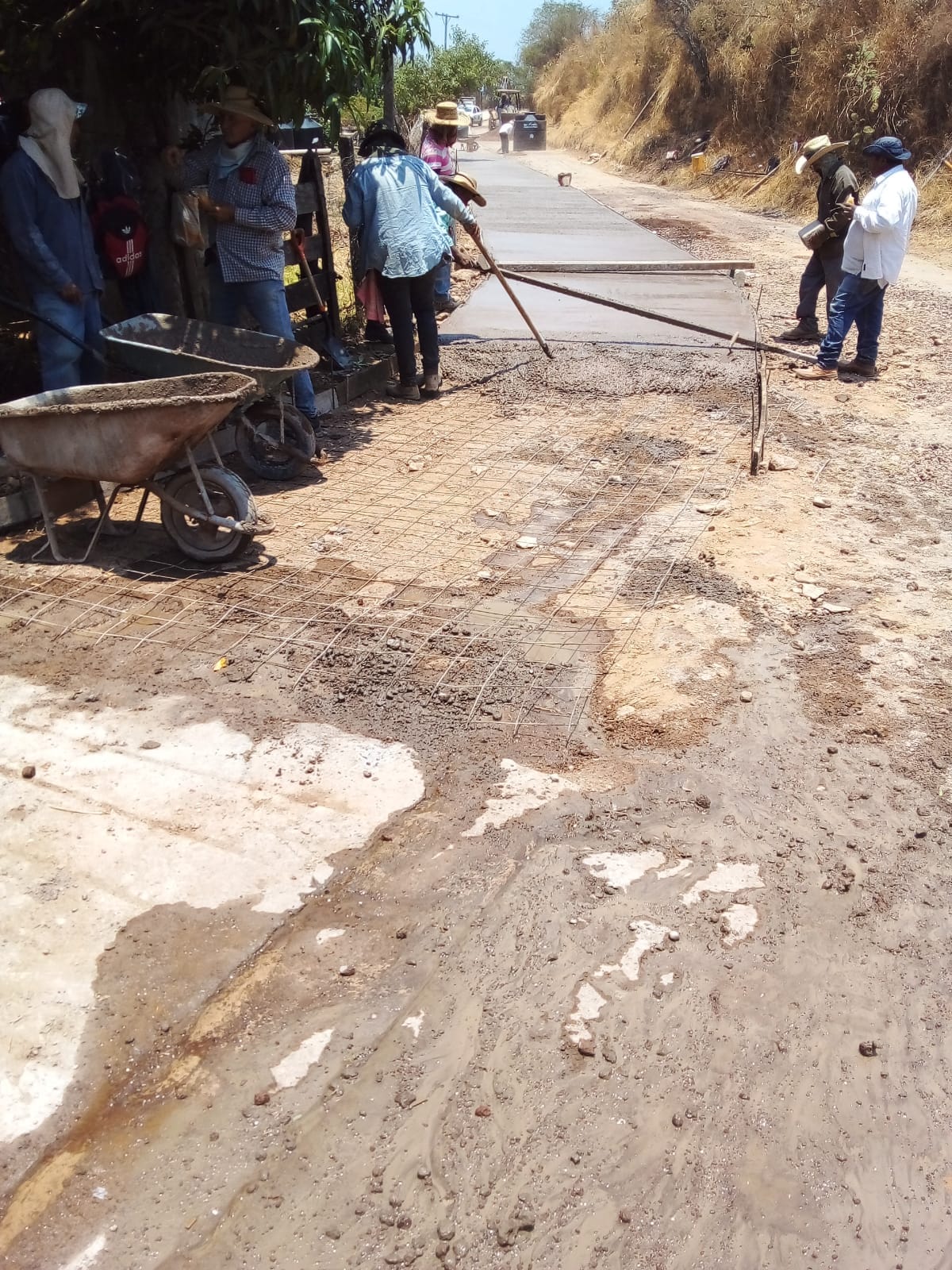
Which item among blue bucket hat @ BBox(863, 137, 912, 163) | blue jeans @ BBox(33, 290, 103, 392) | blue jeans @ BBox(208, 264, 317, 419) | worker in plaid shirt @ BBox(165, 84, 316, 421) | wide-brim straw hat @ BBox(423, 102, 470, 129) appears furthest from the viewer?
wide-brim straw hat @ BBox(423, 102, 470, 129)

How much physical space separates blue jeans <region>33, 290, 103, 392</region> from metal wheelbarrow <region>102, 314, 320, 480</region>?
21 cm

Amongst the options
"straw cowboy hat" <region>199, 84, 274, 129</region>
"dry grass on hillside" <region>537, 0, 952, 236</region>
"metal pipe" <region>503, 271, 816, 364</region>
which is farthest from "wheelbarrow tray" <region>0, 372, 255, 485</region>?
"dry grass on hillside" <region>537, 0, 952, 236</region>

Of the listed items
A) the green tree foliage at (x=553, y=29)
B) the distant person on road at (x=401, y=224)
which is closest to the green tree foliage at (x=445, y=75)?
the distant person on road at (x=401, y=224)

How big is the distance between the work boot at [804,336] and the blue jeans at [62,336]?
582cm

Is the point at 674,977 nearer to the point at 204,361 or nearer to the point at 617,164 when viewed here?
the point at 204,361

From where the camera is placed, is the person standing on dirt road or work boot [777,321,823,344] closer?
the person standing on dirt road

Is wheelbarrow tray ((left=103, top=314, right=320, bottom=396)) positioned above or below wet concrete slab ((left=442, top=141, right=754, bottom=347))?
above

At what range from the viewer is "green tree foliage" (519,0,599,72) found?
69.6m

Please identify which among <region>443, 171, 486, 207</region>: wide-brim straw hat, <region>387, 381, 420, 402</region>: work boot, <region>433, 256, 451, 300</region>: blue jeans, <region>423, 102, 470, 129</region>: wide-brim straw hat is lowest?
<region>387, 381, 420, 402</region>: work boot

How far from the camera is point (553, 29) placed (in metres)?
71.2

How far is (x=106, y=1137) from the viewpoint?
88.0 inches

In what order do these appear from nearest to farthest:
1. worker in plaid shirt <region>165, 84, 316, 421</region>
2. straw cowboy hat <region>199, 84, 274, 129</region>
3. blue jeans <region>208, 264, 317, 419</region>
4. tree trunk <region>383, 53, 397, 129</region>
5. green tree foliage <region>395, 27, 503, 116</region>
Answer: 1. straw cowboy hat <region>199, 84, 274, 129</region>
2. worker in plaid shirt <region>165, 84, 316, 421</region>
3. blue jeans <region>208, 264, 317, 419</region>
4. tree trunk <region>383, 53, 397, 129</region>
5. green tree foliage <region>395, 27, 503, 116</region>

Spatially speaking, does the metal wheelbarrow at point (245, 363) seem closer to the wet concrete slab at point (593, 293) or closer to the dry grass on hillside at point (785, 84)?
the wet concrete slab at point (593, 293)

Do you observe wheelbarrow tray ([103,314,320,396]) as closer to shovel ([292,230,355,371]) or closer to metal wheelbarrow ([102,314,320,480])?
metal wheelbarrow ([102,314,320,480])
